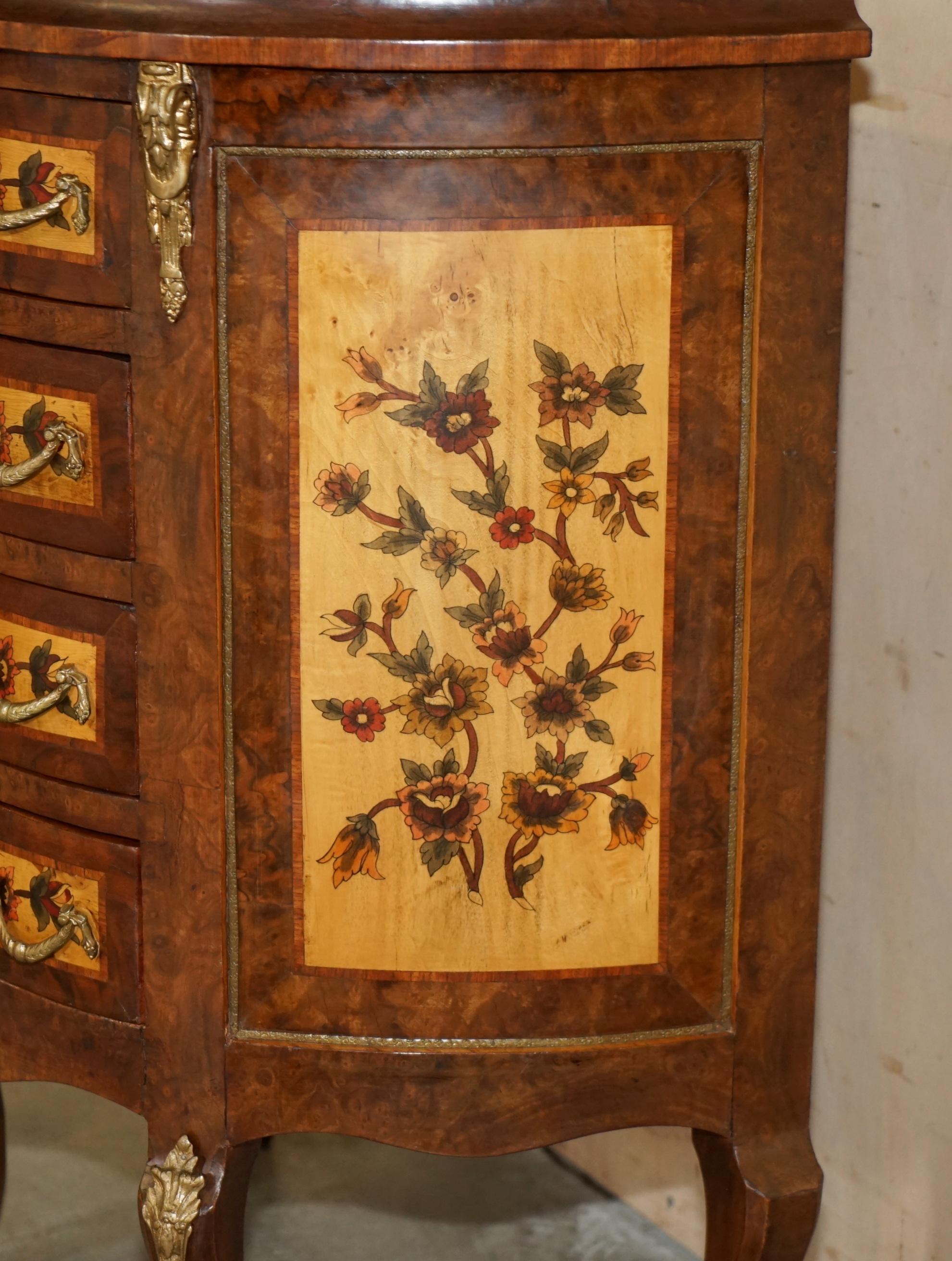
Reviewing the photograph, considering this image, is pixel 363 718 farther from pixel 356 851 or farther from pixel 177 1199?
pixel 177 1199

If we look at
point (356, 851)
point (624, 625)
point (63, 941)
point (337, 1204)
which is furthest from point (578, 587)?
point (337, 1204)

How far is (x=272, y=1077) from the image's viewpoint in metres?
1.61

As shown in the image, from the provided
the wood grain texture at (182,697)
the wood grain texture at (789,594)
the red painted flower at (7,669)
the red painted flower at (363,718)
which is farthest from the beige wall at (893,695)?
the red painted flower at (7,669)

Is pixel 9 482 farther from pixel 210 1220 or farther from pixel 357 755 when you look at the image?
pixel 210 1220

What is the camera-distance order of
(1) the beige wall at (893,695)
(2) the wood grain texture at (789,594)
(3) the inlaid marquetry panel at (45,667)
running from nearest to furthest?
(2) the wood grain texture at (789,594) < (3) the inlaid marquetry panel at (45,667) < (1) the beige wall at (893,695)

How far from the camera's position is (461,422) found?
1473 mm

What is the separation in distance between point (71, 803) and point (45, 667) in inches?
4.6

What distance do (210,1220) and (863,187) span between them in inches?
41.9

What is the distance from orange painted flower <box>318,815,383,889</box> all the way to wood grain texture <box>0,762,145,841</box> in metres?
0.16

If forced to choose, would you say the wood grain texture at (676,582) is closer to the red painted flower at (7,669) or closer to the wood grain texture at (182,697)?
the wood grain texture at (182,697)

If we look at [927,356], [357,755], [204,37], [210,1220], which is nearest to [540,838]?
[357,755]

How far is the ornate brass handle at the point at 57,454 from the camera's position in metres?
1.54

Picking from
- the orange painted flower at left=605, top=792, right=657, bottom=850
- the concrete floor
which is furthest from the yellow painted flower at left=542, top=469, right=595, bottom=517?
the concrete floor

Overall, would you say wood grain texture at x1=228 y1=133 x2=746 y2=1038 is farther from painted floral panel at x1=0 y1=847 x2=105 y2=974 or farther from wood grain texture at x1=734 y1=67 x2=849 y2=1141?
painted floral panel at x1=0 y1=847 x2=105 y2=974
